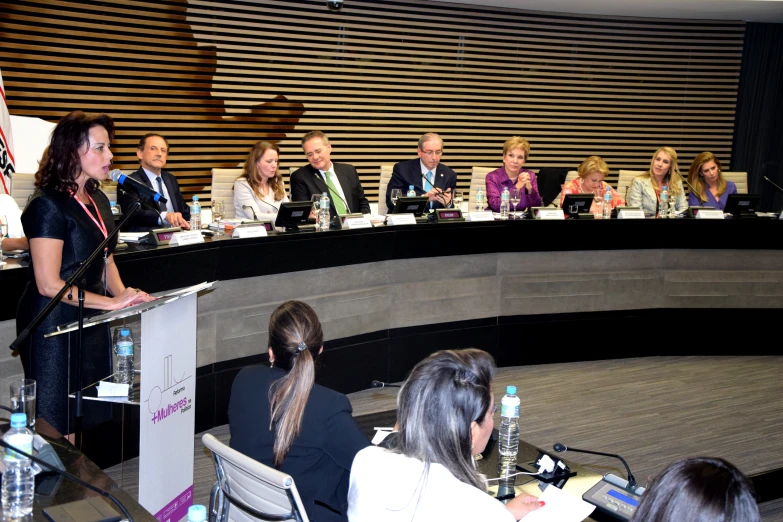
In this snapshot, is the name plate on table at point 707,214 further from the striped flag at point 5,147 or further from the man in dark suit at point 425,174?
the striped flag at point 5,147

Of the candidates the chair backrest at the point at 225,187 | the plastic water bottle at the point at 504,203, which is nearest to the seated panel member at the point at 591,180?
the plastic water bottle at the point at 504,203

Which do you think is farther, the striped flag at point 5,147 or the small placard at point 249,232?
the striped flag at point 5,147

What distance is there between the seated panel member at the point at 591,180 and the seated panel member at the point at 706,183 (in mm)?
635

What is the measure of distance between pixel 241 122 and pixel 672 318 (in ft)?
12.8

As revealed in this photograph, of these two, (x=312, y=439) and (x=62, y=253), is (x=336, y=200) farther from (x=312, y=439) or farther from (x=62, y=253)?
(x=312, y=439)

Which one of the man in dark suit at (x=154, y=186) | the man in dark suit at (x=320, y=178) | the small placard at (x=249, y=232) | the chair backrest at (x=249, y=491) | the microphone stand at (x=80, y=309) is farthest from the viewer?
the man in dark suit at (x=320, y=178)

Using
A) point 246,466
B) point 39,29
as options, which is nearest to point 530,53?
point 39,29

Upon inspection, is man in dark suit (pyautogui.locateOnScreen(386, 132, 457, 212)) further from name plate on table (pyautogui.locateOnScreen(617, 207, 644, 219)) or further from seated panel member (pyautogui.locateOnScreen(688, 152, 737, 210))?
seated panel member (pyautogui.locateOnScreen(688, 152, 737, 210))

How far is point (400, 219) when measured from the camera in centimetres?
499

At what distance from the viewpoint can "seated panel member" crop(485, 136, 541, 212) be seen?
5.76 metres

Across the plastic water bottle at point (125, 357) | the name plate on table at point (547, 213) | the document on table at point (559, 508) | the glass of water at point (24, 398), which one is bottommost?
the document on table at point (559, 508)

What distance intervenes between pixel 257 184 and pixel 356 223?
33.1 inches

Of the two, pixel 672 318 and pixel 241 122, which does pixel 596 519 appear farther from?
pixel 241 122

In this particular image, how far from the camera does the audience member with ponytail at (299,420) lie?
2170 millimetres
